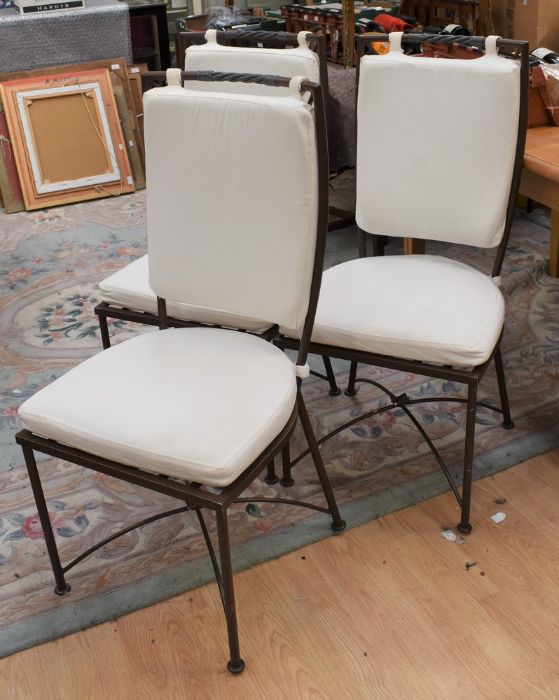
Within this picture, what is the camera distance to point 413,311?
1742mm

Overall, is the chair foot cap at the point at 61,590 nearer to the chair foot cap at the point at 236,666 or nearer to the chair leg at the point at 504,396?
the chair foot cap at the point at 236,666

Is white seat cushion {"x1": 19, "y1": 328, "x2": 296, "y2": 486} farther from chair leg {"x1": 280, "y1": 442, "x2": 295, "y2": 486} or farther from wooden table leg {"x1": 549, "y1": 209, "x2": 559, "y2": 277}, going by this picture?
wooden table leg {"x1": 549, "y1": 209, "x2": 559, "y2": 277}

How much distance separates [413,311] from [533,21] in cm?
136

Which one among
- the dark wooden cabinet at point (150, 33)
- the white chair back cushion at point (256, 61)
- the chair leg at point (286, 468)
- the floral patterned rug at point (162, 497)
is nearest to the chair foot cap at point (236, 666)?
the floral patterned rug at point (162, 497)

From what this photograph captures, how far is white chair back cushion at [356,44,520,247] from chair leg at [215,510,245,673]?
89 centimetres

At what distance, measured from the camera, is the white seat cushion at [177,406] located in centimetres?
139

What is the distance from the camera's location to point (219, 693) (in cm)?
149

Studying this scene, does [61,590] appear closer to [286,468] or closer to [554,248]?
[286,468]

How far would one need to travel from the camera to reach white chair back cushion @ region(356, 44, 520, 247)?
5.76 ft

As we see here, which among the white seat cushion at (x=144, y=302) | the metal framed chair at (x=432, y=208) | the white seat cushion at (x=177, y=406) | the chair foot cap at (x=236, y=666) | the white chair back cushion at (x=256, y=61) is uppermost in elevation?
the white chair back cushion at (x=256, y=61)

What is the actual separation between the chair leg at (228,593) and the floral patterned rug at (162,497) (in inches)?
9.3

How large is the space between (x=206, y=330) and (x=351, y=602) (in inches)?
24.4

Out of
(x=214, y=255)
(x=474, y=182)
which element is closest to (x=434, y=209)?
(x=474, y=182)

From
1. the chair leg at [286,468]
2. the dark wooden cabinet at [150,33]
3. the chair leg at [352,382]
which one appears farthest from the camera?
the dark wooden cabinet at [150,33]
